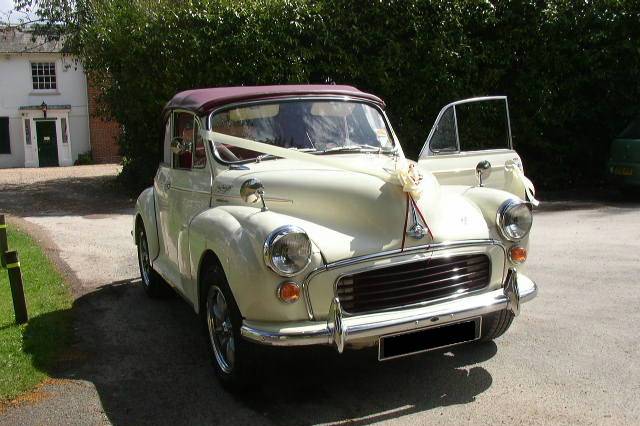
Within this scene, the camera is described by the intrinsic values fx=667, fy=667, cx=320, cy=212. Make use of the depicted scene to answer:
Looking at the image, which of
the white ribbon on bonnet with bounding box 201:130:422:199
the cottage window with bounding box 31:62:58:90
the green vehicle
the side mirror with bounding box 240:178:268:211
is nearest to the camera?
the white ribbon on bonnet with bounding box 201:130:422:199

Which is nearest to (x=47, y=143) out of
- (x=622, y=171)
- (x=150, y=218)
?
(x=622, y=171)

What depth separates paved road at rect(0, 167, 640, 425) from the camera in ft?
13.0

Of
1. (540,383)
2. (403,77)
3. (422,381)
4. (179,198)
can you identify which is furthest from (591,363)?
(403,77)

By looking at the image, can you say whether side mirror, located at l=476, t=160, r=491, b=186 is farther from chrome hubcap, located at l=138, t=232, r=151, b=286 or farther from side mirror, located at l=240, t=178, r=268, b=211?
chrome hubcap, located at l=138, t=232, r=151, b=286

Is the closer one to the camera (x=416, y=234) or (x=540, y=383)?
(x=416, y=234)

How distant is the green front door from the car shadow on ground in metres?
28.4

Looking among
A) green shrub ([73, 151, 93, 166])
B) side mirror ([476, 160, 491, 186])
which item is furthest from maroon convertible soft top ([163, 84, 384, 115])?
green shrub ([73, 151, 93, 166])

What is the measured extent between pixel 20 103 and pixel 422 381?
31.5 metres

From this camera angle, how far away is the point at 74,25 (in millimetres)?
18312

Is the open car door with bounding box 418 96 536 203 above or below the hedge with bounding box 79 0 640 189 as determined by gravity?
below

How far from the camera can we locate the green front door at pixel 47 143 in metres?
31.7

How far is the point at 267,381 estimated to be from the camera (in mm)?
4391

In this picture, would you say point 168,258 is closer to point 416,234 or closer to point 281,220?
point 281,220

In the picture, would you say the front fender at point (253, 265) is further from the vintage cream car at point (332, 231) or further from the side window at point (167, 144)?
the side window at point (167, 144)
